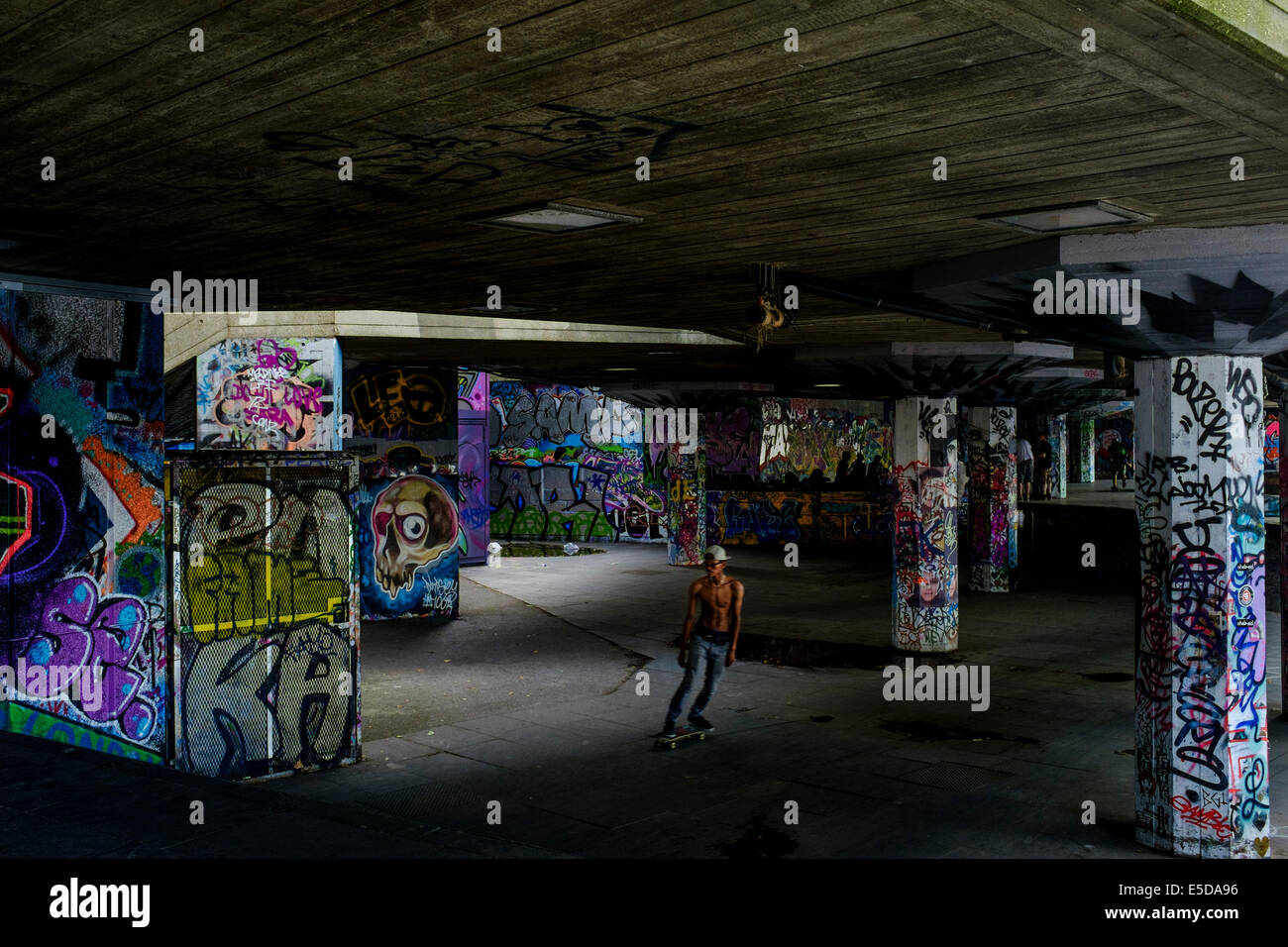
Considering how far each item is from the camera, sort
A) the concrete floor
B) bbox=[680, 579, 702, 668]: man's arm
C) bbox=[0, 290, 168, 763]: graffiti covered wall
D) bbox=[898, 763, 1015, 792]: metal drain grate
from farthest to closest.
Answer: bbox=[680, 579, 702, 668]: man's arm
bbox=[898, 763, 1015, 792]: metal drain grate
bbox=[0, 290, 168, 763]: graffiti covered wall
the concrete floor

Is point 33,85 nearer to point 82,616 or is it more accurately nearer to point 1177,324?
point 82,616

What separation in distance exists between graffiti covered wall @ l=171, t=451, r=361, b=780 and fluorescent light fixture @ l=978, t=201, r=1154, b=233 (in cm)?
670

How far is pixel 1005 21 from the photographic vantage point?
375 cm

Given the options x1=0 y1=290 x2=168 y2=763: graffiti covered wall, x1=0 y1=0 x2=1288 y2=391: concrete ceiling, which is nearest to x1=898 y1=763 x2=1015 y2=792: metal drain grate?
x1=0 y1=0 x2=1288 y2=391: concrete ceiling

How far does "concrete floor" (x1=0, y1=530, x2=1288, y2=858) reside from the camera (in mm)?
7496

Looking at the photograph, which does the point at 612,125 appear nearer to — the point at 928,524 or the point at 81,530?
the point at 81,530

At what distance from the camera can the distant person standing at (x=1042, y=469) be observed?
4378cm

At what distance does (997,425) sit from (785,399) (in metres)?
16.0

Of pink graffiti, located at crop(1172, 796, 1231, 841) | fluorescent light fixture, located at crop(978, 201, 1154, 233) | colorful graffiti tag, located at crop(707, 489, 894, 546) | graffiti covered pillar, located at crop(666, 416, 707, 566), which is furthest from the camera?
colorful graffiti tag, located at crop(707, 489, 894, 546)

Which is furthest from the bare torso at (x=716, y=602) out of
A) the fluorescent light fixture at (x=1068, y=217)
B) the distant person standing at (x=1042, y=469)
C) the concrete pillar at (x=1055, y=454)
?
the concrete pillar at (x=1055, y=454)

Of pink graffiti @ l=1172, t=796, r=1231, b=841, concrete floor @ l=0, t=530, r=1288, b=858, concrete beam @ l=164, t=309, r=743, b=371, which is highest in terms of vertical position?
concrete beam @ l=164, t=309, r=743, b=371

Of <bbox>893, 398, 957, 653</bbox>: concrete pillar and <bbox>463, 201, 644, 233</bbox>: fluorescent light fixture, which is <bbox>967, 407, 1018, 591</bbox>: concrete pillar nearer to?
<bbox>893, 398, 957, 653</bbox>: concrete pillar

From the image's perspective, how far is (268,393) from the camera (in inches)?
680

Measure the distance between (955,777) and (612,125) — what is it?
7810mm
